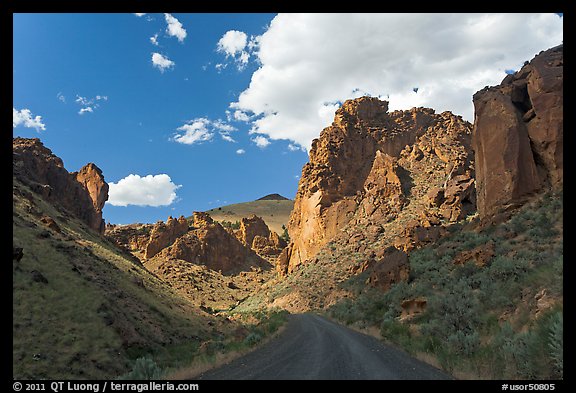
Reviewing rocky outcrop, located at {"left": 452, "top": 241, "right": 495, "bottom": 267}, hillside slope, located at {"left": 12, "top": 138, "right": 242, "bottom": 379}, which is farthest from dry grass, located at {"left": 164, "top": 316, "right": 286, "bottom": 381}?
rocky outcrop, located at {"left": 452, "top": 241, "right": 495, "bottom": 267}

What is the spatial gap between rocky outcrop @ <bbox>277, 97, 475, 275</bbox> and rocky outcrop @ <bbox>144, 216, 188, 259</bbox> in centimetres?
2984

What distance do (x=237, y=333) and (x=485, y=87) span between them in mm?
32278

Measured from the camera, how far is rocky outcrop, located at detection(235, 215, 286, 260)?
106 m

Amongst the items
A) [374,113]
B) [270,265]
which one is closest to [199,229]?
[270,265]

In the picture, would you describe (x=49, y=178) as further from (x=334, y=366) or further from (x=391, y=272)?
(x=334, y=366)

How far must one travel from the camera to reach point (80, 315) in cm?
1750

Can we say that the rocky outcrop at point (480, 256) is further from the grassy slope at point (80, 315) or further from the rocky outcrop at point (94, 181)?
the rocky outcrop at point (94, 181)

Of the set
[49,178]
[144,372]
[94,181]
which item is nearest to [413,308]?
[144,372]

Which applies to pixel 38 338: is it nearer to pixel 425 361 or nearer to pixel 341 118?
pixel 425 361

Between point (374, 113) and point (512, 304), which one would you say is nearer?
point (512, 304)

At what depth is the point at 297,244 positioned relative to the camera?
267 ft

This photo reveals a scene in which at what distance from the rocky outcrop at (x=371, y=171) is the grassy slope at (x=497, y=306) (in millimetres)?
27731

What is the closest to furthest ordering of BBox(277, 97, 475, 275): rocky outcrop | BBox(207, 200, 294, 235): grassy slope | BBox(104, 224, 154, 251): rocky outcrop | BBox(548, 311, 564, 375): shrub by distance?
BBox(548, 311, 564, 375): shrub → BBox(277, 97, 475, 275): rocky outcrop → BBox(104, 224, 154, 251): rocky outcrop → BBox(207, 200, 294, 235): grassy slope

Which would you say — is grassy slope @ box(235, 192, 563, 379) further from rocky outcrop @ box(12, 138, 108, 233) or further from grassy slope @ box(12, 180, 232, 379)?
rocky outcrop @ box(12, 138, 108, 233)
